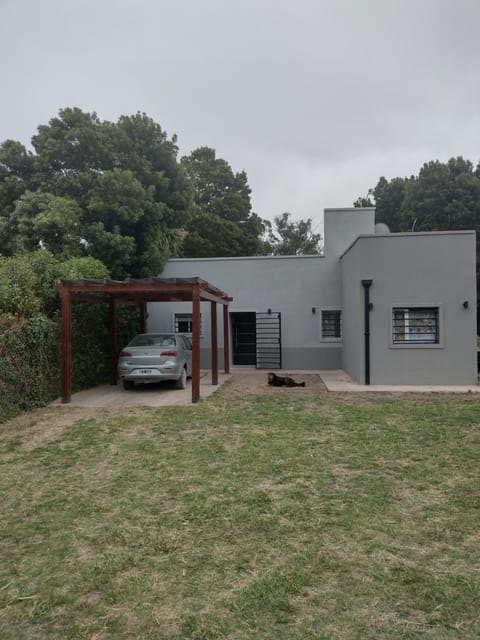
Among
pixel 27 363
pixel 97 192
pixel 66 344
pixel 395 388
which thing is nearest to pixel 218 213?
pixel 97 192

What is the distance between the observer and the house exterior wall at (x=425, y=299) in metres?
11.5

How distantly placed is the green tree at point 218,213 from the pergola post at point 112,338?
1640 centimetres

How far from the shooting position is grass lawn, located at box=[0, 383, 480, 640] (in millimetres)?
2600

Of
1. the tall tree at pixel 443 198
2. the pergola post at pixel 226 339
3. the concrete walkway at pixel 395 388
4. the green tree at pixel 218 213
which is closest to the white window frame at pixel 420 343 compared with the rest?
the concrete walkway at pixel 395 388

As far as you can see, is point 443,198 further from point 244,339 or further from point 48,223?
point 48,223

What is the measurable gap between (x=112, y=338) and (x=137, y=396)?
2.41 metres

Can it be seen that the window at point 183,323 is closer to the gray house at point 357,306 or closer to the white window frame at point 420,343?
the gray house at point 357,306

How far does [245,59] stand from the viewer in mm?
12383

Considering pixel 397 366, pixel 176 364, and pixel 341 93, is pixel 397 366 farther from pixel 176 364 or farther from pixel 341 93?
pixel 341 93

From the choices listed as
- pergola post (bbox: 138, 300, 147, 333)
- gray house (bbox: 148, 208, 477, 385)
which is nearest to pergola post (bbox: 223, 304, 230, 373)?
gray house (bbox: 148, 208, 477, 385)

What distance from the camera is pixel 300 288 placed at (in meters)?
16.2

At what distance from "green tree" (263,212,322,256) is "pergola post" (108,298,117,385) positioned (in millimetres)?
24504

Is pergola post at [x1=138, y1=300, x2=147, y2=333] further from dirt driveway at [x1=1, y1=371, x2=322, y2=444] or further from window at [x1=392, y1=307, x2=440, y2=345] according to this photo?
window at [x1=392, y1=307, x2=440, y2=345]

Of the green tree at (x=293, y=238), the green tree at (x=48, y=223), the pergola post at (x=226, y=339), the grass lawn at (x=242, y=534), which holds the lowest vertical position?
the grass lawn at (x=242, y=534)
